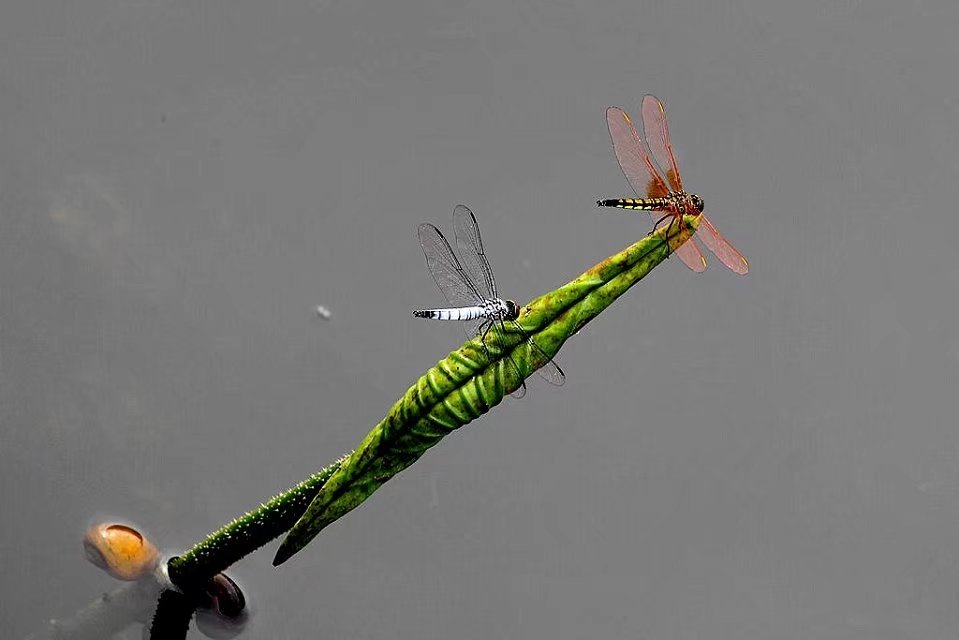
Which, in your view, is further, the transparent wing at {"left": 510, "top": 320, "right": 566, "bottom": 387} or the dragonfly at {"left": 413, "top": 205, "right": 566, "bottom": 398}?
the dragonfly at {"left": 413, "top": 205, "right": 566, "bottom": 398}

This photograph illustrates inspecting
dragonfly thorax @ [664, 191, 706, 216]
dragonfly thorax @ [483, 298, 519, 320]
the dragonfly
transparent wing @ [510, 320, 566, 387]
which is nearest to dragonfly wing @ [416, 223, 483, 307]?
the dragonfly

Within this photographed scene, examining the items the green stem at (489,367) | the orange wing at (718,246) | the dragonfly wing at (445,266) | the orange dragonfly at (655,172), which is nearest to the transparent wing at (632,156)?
the orange dragonfly at (655,172)

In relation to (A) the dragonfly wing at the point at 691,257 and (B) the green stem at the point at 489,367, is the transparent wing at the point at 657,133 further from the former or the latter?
(B) the green stem at the point at 489,367

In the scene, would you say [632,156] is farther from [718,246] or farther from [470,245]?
[470,245]

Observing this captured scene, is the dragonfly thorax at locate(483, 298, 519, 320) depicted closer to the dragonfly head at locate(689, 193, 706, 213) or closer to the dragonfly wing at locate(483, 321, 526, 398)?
the dragonfly wing at locate(483, 321, 526, 398)

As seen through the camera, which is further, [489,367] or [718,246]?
[718,246]

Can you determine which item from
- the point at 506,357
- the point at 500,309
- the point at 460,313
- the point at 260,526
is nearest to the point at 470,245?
the point at 460,313

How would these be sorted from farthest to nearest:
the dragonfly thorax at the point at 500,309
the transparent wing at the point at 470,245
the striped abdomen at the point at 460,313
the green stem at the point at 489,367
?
the transparent wing at the point at 470,245 < the striped abdomen at the point at 460,313 < the dragonfly thorax at the point at 500,309 < the green stem at the point at 489,367
